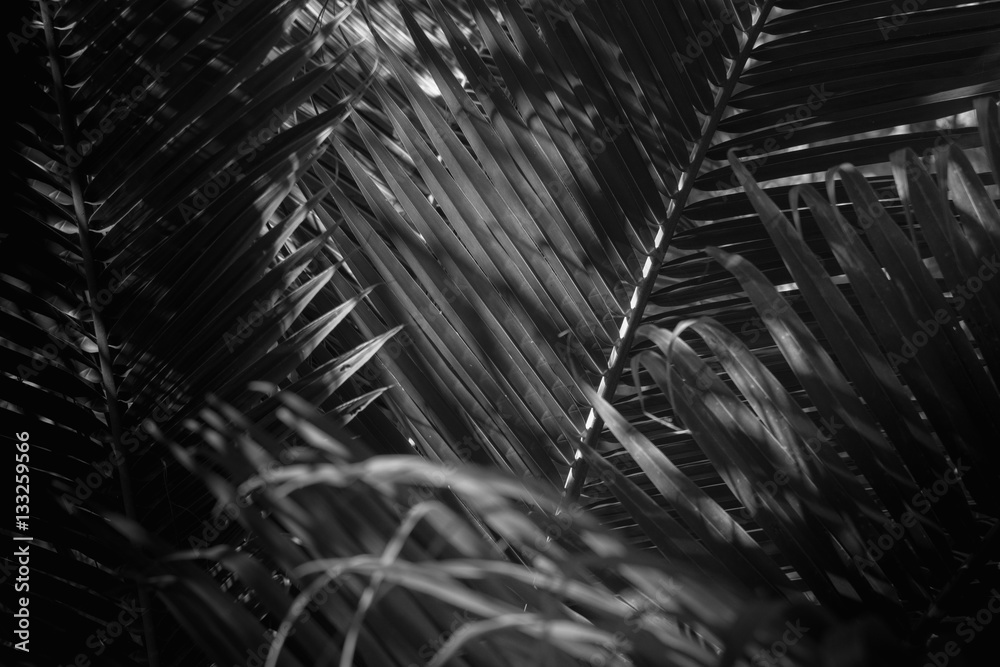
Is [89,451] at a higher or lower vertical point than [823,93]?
lower

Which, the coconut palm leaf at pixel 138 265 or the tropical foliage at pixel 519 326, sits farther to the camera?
the coconut palm leaf at pixel 138 265

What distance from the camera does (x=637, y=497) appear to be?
0.76 m

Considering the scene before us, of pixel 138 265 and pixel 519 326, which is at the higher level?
pixel 519 326

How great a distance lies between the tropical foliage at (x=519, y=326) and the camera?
0.66 m

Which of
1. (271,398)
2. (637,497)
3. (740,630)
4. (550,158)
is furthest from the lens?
(550,158)

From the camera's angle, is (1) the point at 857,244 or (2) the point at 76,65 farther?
(2) the point at 76,65

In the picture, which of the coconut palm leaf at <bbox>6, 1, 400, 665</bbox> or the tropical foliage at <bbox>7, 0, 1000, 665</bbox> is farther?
the coconut palm leaf at <bbox>6, 1, 400, 665</bbox>

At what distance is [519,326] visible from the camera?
102cm

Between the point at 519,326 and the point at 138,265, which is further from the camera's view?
the point at 519,326

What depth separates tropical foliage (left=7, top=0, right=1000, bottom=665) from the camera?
66 cm

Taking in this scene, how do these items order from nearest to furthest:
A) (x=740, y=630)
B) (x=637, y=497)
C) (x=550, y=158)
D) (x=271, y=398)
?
(x=740, y=630) → (x=637, y=497) → (x=271, y=398) → (x=550, y=158)

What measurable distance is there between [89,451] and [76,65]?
1.51ft

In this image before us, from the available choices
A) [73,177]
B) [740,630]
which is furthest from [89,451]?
[740,630]

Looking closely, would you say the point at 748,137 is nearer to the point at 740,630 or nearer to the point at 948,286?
the point at 948,286
